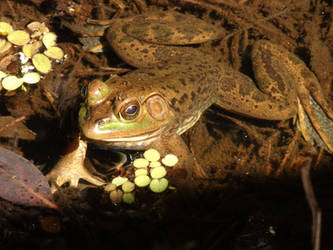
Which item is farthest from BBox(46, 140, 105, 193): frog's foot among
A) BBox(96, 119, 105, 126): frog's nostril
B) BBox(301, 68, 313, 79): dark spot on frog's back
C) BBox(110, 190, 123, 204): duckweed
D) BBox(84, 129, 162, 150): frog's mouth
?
BBox(301, 68, 313, 79): dark spot on frog's back

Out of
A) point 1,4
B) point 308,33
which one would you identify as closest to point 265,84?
point 308,33

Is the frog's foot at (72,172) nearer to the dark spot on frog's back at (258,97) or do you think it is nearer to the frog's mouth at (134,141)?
the frog's mouth at (134,141)

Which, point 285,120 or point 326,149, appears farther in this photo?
point 285,120

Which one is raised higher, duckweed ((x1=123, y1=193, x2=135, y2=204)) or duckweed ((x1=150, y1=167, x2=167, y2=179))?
duckweed ((x1=150, y1=167, x2=167, y2=179))

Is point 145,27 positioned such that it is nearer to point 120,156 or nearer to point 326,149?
point 120,156

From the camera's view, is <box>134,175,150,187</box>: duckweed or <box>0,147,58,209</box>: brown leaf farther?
<box>134,175,150,187</box>: duckweed

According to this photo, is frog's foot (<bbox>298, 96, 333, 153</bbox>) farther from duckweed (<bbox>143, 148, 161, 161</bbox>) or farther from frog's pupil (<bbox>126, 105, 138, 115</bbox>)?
frog's pupil (<bbox>126, 105, 138, 115</bbox>)
